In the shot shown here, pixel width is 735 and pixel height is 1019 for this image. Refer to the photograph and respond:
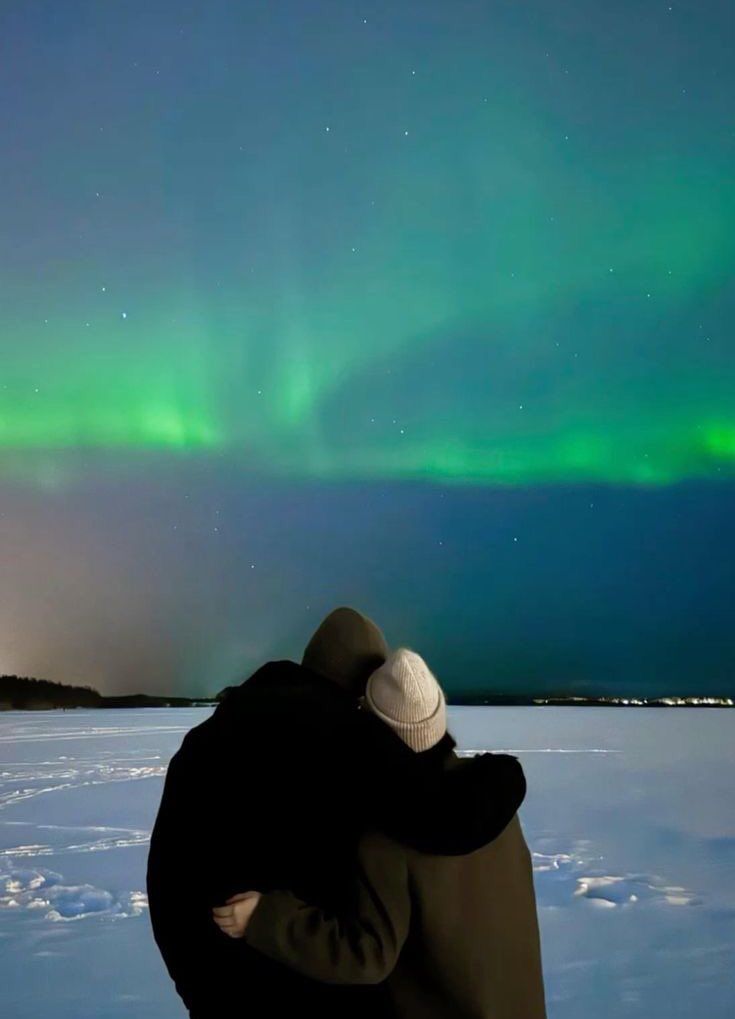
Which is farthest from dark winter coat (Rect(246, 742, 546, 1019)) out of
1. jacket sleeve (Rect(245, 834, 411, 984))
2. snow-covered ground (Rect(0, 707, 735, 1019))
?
snow-covered ground (Rect(0, 707, 735, 1019))

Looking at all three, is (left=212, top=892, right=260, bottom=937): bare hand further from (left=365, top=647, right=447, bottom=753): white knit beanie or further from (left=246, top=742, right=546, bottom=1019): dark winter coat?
(left=365, top=647, right=447, bottom=753): white knit beanie

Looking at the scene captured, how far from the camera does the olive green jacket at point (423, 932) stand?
5.02ft

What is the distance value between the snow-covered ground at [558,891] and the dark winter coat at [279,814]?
8cm

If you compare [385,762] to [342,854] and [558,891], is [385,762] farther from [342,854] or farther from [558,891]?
[558,891]

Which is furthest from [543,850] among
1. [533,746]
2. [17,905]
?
[533,746]

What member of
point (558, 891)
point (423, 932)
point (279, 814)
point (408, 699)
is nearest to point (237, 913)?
point (279, 814)

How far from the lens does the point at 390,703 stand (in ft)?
5.10

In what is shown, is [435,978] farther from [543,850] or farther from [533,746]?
[533,746]

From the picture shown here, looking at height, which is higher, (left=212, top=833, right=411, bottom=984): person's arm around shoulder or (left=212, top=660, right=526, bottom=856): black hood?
(left=212, top=660, right=526, bottom=856): black hood

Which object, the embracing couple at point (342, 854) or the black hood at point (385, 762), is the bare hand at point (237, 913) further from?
the black hood at point (385, 762)

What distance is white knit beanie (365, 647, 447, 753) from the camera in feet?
5.06

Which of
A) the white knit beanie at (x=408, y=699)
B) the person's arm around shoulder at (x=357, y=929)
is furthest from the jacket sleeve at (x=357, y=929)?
the white knit beanie at (x=408, y=699)

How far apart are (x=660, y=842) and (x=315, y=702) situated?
19.6 ft

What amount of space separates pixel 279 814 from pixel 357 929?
0.20 metres
